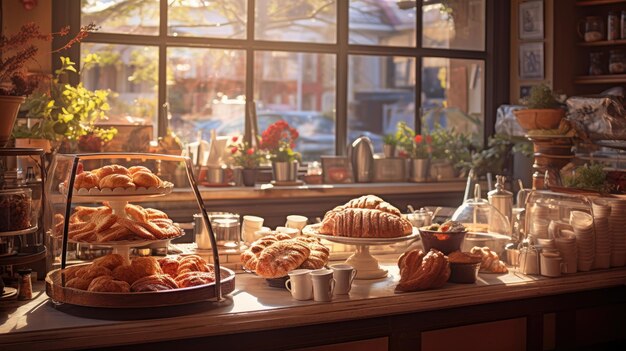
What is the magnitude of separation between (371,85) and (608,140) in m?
1.98

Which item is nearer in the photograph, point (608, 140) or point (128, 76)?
point (608, 140)

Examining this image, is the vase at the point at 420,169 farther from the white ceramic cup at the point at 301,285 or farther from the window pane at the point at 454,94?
the white ceramic cup at the point at 301,285

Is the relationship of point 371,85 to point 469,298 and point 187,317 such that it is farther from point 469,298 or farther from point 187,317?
point 187,317

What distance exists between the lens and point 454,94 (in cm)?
647

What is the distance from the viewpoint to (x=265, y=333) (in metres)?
2.41

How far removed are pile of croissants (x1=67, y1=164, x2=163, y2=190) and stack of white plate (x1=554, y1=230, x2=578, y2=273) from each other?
4.90 ft

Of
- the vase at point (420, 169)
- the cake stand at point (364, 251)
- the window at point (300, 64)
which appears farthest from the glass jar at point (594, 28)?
the cake stand at point (364, 251)

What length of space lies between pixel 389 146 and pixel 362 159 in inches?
12.1

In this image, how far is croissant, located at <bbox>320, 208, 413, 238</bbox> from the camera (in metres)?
2.85

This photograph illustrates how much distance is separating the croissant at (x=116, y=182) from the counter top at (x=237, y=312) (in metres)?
0.39

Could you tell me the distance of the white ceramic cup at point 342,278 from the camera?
2609 millimetres

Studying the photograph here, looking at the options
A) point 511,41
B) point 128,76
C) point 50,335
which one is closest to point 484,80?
point 511,41

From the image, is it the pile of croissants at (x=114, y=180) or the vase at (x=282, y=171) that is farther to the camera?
the vase at (x=282, y=171)

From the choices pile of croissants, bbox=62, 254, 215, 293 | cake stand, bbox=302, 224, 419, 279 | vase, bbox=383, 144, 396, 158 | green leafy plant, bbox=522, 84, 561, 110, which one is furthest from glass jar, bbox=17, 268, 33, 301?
vase, bbox=383, 144, 396, 158
